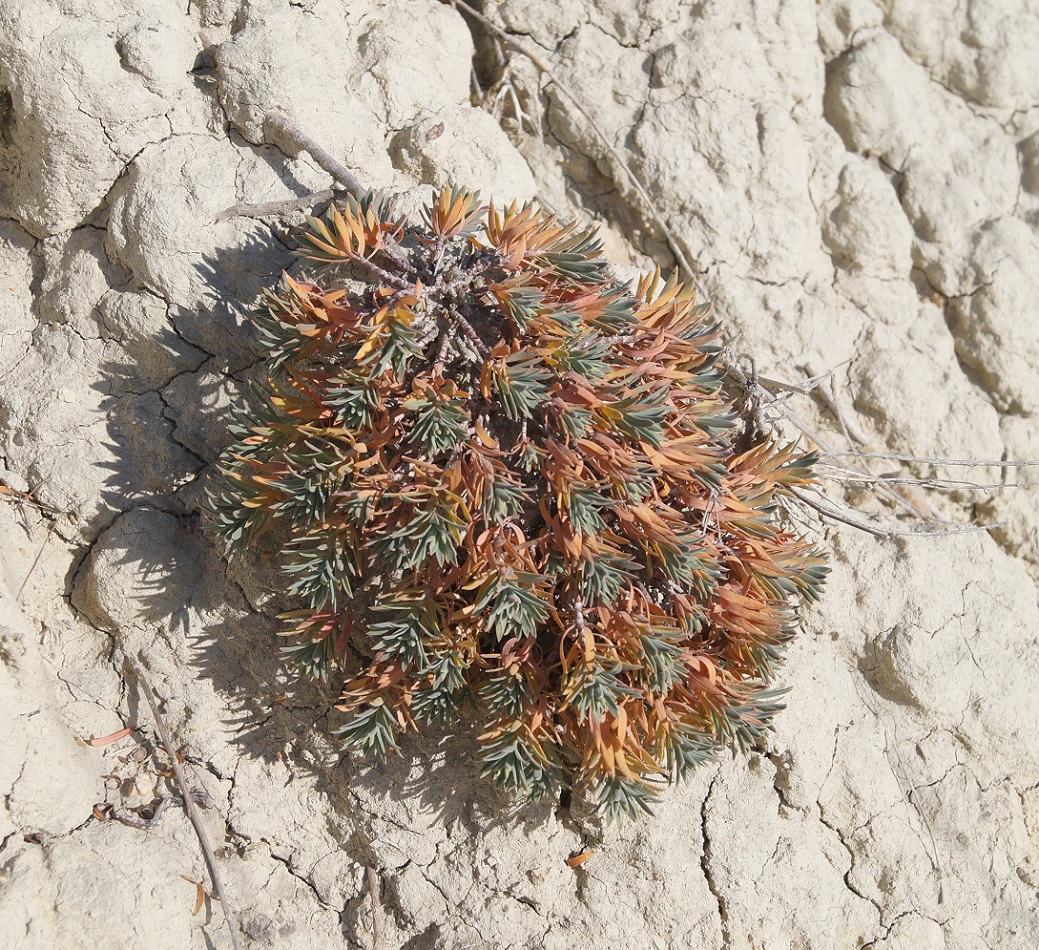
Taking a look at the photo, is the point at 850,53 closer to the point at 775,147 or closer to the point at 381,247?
the point at 775,147

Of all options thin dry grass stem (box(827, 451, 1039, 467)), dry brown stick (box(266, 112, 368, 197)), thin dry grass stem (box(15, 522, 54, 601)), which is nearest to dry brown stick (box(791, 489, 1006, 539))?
thin dry grass stem (box(827, 451, 1039, 467))

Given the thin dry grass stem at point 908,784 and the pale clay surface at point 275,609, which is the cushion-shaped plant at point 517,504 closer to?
the pale clay surface at point 275,609

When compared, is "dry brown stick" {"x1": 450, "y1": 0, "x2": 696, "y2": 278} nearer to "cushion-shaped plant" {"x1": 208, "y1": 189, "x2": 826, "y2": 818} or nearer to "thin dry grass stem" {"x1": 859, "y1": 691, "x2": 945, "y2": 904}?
"cushion-shaped plant" {"x1": 208, "y1": 189, "x2": 826, "y2": 818}

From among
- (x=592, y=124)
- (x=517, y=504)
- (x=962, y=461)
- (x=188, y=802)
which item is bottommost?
(x=188, y=802)

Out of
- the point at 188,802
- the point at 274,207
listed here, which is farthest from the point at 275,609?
the point at 274,207

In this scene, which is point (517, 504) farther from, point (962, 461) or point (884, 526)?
point (962, 461)

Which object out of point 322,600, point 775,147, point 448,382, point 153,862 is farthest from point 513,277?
point 153,862
